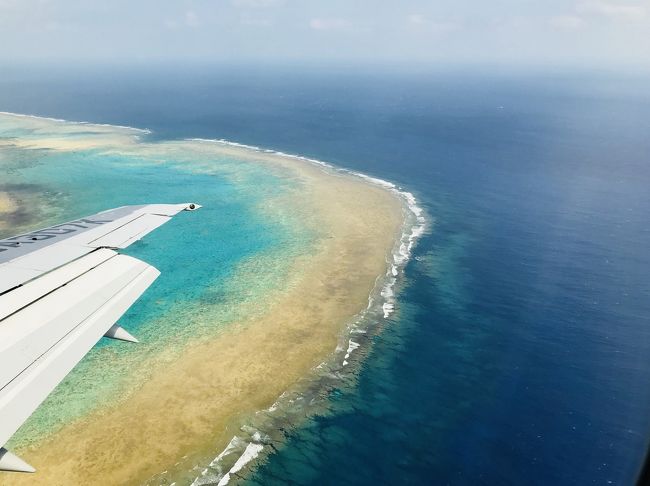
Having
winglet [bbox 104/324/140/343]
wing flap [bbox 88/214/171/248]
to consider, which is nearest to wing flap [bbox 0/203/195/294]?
wing flap [bbox 88/214/171/248]

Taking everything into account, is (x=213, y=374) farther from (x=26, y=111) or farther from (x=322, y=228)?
(x=26, y=111)

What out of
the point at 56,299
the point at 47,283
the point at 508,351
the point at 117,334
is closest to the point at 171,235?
the point at 47,283

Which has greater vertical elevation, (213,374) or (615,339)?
(615,339)

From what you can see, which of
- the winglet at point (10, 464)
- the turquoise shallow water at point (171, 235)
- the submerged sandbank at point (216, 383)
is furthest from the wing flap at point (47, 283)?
the turquoise shallow water at point (171, 235)

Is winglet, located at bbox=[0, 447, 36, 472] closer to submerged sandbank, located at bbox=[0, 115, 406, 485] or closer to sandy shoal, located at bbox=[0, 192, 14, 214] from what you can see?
submerged sandbank, located at bbox=[0, 115, 406, 485]

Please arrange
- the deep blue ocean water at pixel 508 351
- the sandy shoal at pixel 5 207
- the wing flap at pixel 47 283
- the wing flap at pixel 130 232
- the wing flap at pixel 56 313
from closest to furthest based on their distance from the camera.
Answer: the wing flap at pixel 56 313
the wing flap at pixel 47 283
the wing flap at pixel 130 232
the deep blue ocean water at pixel 508 351
the sandy shoal at pixel 5 207

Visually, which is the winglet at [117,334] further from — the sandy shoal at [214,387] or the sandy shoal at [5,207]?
the sandy shoal at [5,207]

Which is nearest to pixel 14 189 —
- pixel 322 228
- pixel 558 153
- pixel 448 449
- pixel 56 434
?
pixel 322 228
